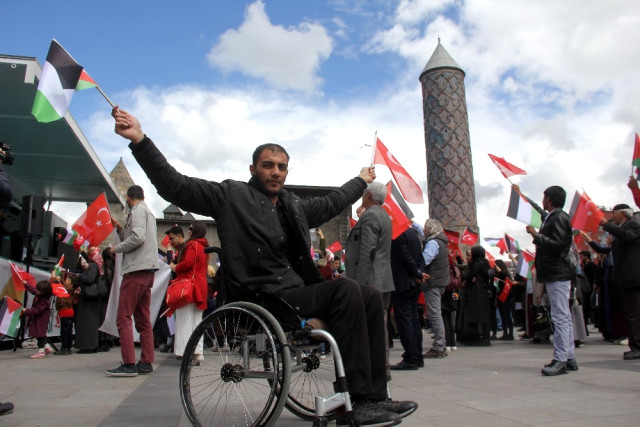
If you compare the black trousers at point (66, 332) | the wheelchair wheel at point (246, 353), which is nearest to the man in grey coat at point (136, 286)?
the wheelchair wheel at point (246, 353)

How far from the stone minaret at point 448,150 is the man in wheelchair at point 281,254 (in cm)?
3292

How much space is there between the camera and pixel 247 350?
106 inches

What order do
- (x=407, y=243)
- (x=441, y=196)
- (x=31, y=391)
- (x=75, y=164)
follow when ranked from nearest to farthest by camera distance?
(x=31, y=391)
(x=407, y=243)
(x=75, y=164)
(x=441, y=196)

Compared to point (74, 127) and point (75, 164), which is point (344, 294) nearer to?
point (74, 127)

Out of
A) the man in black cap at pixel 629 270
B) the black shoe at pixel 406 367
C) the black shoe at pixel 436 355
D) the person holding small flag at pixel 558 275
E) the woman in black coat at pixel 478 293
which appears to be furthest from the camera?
the woman in black coat at pixel 478 293

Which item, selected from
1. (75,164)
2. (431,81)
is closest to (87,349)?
(75,164)

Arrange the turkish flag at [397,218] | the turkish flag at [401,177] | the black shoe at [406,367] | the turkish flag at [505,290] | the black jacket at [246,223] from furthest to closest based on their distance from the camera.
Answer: the turkish flag at [505,290], the turkish flag at [397,218], the black shoe at [406,367], the turkish flag at [401,177], the black jacket at [246,223]

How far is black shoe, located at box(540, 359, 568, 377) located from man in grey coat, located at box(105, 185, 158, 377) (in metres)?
3.93

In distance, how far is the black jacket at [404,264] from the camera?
6055 millimetres

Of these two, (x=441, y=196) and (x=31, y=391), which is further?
(x=441, y=196)

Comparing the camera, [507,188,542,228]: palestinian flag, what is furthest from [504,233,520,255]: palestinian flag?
the camera

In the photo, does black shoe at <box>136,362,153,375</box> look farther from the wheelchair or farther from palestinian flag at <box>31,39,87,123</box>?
palestinian flag at <box>31,39,87,123</box>

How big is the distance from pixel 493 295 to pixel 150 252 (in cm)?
714

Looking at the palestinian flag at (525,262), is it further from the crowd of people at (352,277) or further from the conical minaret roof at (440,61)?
the conical minaret roof at (440,61)
